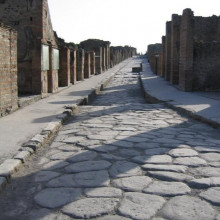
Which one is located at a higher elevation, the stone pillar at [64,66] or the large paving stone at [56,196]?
the stone pillar at [64,66]

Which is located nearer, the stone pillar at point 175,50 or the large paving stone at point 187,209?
the large paving stone at point 187,209

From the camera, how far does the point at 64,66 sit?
559 inches

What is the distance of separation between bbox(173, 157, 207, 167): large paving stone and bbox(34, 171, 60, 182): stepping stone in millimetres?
1365

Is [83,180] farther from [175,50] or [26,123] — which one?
[175,50]

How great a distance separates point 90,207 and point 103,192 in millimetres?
328

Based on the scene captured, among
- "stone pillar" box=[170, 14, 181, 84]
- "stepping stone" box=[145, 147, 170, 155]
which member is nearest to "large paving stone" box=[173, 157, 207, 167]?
"stepping stone" box=[145, 147, 170, 155]

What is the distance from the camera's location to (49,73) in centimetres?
1138

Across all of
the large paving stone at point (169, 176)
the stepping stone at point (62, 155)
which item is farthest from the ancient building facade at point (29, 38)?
the large paving stone at point (169, 176)

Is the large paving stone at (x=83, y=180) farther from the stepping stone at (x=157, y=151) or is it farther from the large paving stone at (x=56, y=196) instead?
the stepping stone at (x=157, y=151)

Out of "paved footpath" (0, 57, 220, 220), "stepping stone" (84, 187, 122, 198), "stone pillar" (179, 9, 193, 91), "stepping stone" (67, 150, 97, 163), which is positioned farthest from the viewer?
"stone pillar" (179, 9, 193, 91)

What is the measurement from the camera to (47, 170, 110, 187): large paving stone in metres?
3.28

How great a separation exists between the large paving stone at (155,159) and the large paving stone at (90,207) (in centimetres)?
117

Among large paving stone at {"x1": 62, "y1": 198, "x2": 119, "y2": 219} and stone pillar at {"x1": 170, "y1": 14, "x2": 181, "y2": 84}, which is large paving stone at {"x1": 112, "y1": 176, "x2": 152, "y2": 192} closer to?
large paving stone at {"x1": 62, "y1": 198, "x2": 119, "y2": 219}

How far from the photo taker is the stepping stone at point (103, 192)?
298 cm
